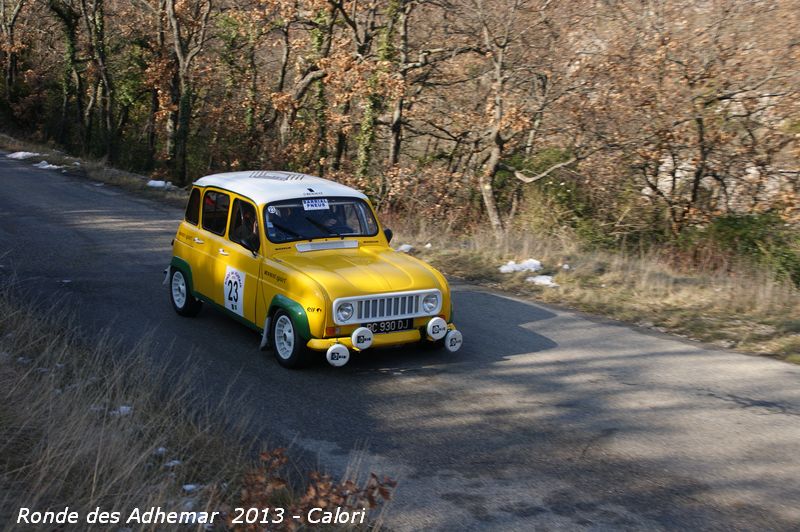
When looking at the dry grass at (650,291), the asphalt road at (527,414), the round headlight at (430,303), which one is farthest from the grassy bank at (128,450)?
the dry grass at (650,291)

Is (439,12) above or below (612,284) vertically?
above

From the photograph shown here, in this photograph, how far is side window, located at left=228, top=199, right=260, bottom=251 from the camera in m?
9.43

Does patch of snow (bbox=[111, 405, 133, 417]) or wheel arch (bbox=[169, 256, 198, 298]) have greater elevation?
wheel arch (bbox=[169, 256, 198, 298])

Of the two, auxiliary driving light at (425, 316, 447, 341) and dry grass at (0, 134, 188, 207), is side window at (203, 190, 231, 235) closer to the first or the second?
auxiliary driving light at (425, 316, 447, 341)

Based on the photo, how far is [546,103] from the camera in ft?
64.6

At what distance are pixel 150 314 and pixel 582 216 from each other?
12150mm

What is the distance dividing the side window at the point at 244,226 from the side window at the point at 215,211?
0.20 meters

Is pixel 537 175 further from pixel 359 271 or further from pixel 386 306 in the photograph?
pixel 386 306

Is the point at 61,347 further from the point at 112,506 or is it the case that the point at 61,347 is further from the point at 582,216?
the point at 582,216

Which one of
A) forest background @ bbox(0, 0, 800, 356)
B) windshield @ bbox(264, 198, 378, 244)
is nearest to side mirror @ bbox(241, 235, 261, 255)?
windshield @ bbox(264, 198, 378, 244)

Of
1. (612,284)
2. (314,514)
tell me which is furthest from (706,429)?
(612,284)

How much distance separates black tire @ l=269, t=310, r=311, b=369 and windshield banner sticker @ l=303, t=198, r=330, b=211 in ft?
4.85

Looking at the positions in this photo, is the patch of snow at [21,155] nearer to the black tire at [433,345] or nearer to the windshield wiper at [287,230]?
the windshield wiper at [287,230]

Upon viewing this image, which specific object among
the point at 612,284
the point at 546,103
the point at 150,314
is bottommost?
the point at 150,314
